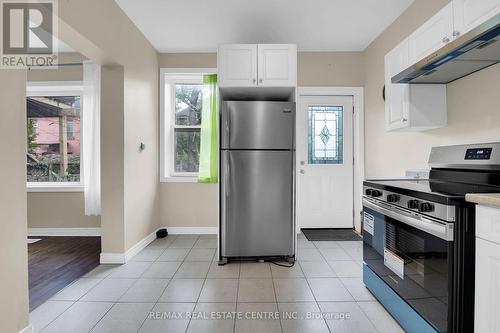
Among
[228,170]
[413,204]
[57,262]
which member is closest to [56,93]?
[57,262]

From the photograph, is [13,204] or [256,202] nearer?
[13,204]

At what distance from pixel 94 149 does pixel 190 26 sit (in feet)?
6.63

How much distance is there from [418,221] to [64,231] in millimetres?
4328

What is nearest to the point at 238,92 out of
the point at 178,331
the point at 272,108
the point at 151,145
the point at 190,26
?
the point at 272,108

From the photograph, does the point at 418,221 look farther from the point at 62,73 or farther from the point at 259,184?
the point at 62,73

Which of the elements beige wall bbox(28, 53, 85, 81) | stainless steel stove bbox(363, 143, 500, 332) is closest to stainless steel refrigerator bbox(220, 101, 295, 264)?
→ stainless steel stove bbox(363, 143, 500, 332)

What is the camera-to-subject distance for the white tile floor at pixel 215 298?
175 centimetres

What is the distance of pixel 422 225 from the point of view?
1441 mm

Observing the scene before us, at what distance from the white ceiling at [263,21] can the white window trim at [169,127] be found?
31 cm

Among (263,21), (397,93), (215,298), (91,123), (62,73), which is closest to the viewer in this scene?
(215,298)

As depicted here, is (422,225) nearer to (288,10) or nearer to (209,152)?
(288,10)

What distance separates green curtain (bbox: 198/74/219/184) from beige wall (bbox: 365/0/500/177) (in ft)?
6.92

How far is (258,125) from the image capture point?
8.90 feet

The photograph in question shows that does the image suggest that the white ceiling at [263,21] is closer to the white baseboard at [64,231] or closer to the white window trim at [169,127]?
the white window trim at [169,127]
